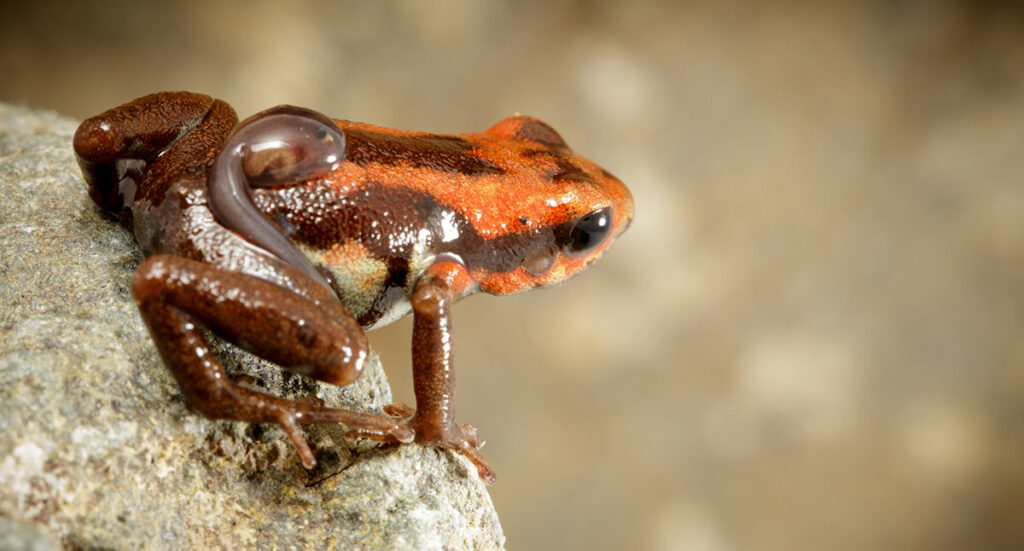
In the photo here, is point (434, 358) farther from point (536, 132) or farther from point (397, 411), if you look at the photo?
point (536, 132)

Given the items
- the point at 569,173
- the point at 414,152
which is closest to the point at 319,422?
the point at 414,152

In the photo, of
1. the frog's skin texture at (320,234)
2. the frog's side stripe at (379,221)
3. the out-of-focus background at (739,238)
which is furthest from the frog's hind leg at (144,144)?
the out-of-focus background at (739,238)

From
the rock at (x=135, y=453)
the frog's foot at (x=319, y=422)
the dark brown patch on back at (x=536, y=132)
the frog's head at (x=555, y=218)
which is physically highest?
the dark brown patch on back at (x=536, y=132)

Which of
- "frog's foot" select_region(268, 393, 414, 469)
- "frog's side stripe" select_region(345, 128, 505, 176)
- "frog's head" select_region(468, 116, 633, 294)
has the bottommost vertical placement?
"frog's foot" select_region(268, 393, 414, 469)

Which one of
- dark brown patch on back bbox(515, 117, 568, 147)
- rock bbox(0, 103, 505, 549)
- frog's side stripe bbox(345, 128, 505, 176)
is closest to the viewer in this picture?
rock bbox(0, 103, 505, 549)

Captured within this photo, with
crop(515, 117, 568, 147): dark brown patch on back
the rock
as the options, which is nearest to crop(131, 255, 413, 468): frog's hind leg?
the rock

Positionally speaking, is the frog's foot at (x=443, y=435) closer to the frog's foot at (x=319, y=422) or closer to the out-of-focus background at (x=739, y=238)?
the frog's foot at (x=319, y=422)

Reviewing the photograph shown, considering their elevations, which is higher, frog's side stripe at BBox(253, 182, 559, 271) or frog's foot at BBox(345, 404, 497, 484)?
frog's side stripe at BBox(253, 182, 559, 271)

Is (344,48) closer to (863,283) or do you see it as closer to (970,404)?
(863,283)

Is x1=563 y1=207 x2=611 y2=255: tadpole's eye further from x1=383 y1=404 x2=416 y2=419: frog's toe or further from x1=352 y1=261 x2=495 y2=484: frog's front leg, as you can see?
x1=383 y1=404 x2=416 y2=419: frog's toe
